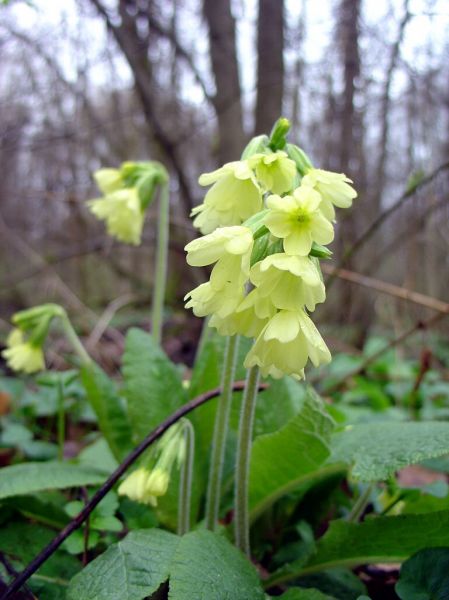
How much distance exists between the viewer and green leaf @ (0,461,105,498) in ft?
4.39

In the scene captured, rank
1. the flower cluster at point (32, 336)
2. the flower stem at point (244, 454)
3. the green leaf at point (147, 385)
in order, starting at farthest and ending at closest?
the flower cluster at point (32, 336) → the green leaf at point (147, 385) → the flower stem at point (244, 454)

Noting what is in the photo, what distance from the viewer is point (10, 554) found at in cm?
138

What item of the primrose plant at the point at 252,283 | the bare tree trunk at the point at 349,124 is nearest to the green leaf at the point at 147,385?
the primrose plant at the point at 252,283

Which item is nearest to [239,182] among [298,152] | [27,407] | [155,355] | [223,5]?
[298,152]

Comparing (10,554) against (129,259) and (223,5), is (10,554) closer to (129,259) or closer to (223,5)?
(223,5)

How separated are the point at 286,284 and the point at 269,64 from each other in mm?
4072

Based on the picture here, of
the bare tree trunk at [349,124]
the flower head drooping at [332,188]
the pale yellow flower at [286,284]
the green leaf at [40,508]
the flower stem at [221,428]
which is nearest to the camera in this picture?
the pale yellow flower at [286,284]

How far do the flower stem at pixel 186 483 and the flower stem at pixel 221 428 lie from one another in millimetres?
58

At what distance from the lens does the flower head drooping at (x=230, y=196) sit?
3.75 feet

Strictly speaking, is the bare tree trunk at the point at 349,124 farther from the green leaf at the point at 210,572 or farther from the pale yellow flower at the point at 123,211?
the green leaf at the point at 210,572

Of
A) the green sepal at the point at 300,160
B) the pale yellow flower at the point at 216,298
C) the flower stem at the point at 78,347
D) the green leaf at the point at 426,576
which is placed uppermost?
the green sepal at the point at 300,160

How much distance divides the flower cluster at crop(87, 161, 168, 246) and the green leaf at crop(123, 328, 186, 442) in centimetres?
55

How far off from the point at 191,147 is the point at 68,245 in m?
2.50

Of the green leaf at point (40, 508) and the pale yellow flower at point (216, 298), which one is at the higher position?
the pale yellow flower at point (216, 298)
